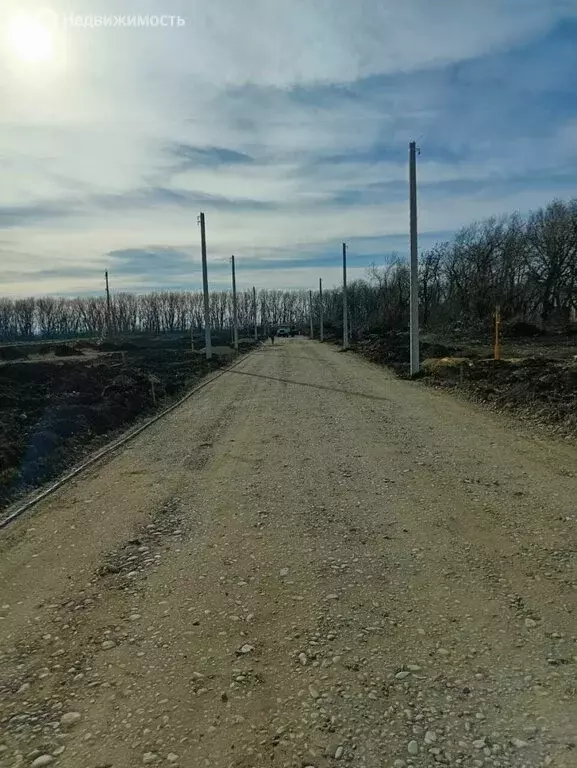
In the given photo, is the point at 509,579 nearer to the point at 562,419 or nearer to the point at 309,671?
the point at 309,671

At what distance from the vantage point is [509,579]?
4.00 metres

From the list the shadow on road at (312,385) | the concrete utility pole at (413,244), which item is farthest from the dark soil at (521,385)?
the shadow on road at (312,385)

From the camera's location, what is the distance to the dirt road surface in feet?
8.57

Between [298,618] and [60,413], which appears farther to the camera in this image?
[60,413]

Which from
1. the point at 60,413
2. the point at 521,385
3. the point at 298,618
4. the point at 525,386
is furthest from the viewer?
the point at 521,385

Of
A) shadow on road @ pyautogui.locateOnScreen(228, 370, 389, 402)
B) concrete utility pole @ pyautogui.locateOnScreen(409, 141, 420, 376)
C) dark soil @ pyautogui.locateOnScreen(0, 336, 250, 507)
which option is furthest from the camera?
concrete utility pole @ pyautogui.locateOnScreen(409, 141, 420, 376)

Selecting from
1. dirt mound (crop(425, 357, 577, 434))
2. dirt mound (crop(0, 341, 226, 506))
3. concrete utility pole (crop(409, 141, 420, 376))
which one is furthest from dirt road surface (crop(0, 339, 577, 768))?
concrete utility pole (crop(409, 141, 420, 376))

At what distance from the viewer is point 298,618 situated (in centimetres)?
361

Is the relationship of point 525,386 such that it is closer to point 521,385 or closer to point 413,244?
point 521,385

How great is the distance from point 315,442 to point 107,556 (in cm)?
447

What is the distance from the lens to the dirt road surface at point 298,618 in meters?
2.61

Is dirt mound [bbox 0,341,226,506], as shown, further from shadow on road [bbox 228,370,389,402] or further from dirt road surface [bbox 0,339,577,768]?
shadow on road [bbox 228,370,389,402]

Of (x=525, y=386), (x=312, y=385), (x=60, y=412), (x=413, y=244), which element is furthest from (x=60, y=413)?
(x=413, y=244)

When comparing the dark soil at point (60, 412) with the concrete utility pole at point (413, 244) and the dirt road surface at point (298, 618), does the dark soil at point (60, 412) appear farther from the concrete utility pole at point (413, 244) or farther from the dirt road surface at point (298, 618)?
the concrete utility pole at point (413, 244)
